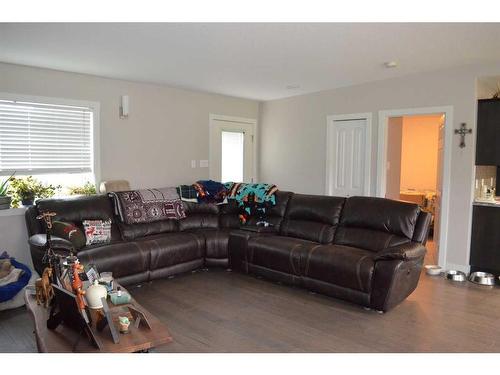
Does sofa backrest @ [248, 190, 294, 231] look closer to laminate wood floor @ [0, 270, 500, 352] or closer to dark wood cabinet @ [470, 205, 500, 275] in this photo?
laminate wood floor @ [0, 270, 500, 352]

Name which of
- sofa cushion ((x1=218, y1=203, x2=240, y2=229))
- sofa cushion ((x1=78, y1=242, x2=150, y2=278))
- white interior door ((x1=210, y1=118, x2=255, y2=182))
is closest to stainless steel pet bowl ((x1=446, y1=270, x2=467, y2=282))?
sofa cushion ((x1=218, y1=203, x2=240, y2=229))

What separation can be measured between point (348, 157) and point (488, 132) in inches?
72.2

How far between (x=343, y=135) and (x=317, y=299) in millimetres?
2899

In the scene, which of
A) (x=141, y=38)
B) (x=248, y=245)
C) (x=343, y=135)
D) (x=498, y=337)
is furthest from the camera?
(x=343, y=135)

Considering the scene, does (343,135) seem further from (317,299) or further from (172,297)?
(172,297)

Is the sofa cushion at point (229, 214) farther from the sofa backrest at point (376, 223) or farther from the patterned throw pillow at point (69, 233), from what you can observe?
the patterned throw pillow at point (69, 233)

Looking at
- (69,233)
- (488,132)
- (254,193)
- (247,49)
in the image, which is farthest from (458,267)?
(69,233)

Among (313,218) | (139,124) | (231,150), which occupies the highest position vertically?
(139,124)

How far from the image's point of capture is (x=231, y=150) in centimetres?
670

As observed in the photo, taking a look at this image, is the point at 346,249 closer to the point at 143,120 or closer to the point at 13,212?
the point at 143,120

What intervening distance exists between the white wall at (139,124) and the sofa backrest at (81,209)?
564 millimetres

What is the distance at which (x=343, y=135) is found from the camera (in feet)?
19.0

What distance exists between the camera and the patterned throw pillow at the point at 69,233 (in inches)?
143

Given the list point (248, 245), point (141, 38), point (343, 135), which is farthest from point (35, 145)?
point (343, 135)
